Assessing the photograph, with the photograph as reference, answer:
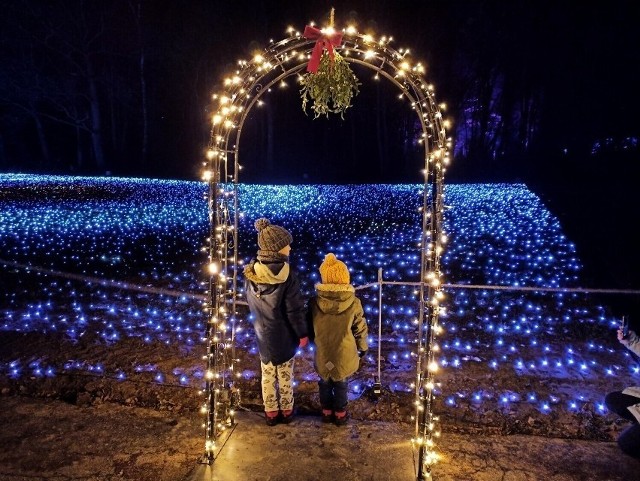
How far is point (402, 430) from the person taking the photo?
424cm

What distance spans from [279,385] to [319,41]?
2978 mm

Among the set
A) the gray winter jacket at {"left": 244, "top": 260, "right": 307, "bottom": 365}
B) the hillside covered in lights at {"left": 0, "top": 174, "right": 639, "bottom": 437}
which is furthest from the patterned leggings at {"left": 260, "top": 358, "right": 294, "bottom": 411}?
→ the hillside covered in lights at {"left": 0, "top": 174, "right": 639, "bottom": 437}

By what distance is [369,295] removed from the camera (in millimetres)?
8797

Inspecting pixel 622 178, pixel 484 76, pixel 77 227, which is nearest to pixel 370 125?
pixel 484 76

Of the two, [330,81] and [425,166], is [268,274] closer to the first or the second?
[425,166]

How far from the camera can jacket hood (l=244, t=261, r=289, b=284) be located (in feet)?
12.9

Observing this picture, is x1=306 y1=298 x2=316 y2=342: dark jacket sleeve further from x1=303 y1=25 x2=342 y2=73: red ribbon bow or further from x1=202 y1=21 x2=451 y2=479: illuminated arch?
x1=303 y1=25 x2=342 y2=73: red ribbon bow

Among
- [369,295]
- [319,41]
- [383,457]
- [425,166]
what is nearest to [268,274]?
[425,166]

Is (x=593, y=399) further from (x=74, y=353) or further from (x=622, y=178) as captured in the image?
(x=622, y=178)

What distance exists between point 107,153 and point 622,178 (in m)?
34.9

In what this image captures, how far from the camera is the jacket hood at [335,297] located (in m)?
3.98

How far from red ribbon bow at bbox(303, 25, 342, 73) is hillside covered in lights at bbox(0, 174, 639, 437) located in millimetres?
1749

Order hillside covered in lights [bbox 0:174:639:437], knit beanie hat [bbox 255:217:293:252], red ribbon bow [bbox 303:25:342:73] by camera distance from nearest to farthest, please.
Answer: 1. red ribbon bow [bbox 303:25:342:73]
2. knit beanie hat [bbox 255:217:293:252]
3. hillside covered in lights [bbox 0:174:639:437]

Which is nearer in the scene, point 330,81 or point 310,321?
point 330,81
